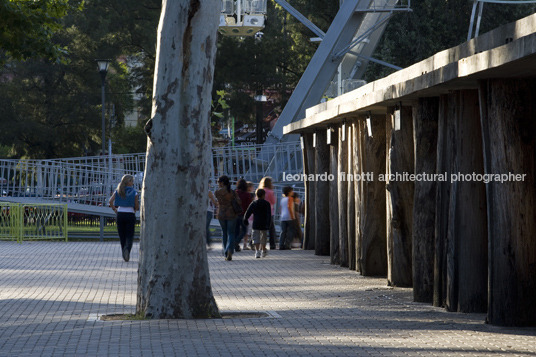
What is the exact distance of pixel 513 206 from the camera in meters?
11.3

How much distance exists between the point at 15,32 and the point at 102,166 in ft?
53.6

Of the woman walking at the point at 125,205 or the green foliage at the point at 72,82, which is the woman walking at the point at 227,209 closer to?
the woman walking at the point at 125,205

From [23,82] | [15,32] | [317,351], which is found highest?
[23,82]

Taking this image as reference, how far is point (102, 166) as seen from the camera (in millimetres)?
33344

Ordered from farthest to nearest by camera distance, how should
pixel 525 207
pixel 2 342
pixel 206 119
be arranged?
pixel 206 119, pixel 525 207, pixel 2 342

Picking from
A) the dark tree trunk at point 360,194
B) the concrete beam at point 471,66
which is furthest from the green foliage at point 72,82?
the concrete beam at point 471,66

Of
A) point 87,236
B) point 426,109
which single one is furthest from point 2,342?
point 87,236

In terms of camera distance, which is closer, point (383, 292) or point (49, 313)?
point (49, 313)

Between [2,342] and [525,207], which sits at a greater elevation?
[525,207]

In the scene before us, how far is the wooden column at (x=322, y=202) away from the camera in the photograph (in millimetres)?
23734

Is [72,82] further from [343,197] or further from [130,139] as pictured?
[343,197]

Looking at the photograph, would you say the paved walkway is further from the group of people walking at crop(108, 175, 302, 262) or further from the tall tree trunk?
the group of people walking at crop(108, 175, 302, 262)

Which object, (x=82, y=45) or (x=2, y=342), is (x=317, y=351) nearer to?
(x=2, y=342)

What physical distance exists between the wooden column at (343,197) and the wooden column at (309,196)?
168 inches
